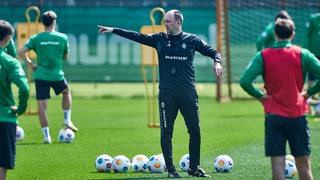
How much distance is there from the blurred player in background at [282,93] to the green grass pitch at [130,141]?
259 cm

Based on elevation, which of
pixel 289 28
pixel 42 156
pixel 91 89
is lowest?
pixel 91 89

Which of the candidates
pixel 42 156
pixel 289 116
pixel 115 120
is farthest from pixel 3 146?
pixel 115 120

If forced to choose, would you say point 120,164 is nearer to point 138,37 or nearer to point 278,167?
point 138,37

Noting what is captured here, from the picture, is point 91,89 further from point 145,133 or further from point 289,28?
point 289,28

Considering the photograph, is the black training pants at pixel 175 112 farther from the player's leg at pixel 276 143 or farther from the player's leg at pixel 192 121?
the player's leg at pixel 276 143

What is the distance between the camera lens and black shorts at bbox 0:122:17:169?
35.0 ft

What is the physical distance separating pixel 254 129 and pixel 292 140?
999 centimetres

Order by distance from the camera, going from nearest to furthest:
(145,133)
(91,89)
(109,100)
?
(145,133)
(109,100)
(91,89)

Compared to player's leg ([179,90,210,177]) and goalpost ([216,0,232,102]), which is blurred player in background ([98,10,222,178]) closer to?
player's leg ([179,90,210,177])

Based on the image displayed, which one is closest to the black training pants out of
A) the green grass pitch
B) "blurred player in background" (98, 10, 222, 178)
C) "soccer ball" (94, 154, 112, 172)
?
"blurred player in background" (98, 10, 222, 178)

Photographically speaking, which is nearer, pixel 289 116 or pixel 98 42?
pixel 289 116

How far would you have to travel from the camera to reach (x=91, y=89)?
33031mm

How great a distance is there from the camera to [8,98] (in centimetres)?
1085

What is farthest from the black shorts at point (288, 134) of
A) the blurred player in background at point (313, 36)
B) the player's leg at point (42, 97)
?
the blurred player in background at point (313, 36)
